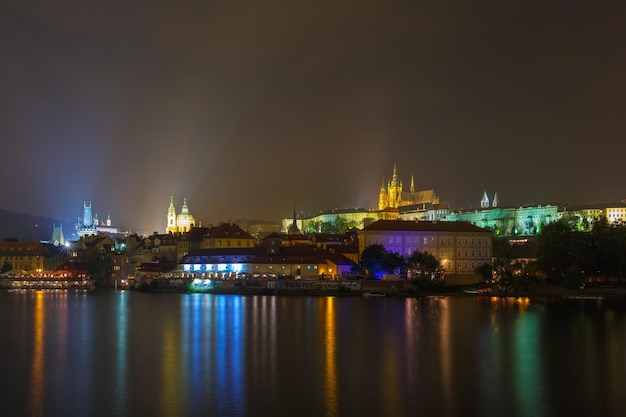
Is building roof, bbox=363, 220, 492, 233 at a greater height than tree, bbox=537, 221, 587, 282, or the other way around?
building roof, bbox=363, 220, 492, 233

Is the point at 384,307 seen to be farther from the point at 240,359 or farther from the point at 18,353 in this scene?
the point at 18,353

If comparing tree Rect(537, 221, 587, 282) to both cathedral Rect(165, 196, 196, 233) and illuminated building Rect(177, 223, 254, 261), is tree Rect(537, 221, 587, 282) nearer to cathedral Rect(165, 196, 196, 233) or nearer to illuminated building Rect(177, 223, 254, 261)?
illuminated building Rect(177, 223, 254, 261)

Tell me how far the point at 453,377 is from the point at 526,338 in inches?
306

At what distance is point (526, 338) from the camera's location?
2630cm

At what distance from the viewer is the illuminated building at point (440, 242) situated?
2201 inches

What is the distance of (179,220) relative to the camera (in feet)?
376

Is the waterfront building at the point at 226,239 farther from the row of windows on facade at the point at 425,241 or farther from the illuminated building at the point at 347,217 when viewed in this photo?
the illuminated building at the point at 347,217

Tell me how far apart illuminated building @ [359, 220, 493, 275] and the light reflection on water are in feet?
61.2

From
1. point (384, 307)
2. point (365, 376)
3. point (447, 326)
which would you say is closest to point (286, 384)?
point (365, 376)

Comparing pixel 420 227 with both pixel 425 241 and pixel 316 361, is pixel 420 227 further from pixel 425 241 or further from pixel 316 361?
pixel 316 361

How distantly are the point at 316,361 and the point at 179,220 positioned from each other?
94977mm

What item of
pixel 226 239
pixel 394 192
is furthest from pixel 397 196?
pixel 226 239

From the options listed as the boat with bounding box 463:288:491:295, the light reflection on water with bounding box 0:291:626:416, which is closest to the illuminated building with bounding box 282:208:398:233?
the boat with bounding box 463:288:491:295

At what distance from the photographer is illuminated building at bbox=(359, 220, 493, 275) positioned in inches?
2201
